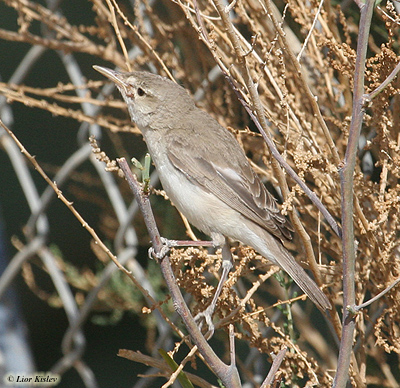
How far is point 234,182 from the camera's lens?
2.10m

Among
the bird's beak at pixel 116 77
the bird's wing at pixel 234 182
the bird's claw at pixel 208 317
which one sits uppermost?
the bird's beak at pixel 116 77

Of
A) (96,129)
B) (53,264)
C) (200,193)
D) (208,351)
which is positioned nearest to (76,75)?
(96,129)

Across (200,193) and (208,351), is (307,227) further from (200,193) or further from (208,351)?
(208,351)

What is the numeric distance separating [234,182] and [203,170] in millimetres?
143

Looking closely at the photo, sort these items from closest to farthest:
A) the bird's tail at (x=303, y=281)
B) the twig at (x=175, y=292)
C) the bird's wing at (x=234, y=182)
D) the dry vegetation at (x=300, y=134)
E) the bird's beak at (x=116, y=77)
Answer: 1. the twig at (x=175, y=292)
2. the dry vegetation at (x=300, y=134)
3. the bird's tail at (x=303, y=281)
4. the bird's wing at (x=234, y=182)
5. the bird's beak at (x=116, y=77)

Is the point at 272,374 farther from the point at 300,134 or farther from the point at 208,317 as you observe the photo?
the point at 300,134

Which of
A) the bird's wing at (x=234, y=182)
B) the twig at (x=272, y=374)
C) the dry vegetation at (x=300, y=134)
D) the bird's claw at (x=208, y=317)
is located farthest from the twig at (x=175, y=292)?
the bird's wing at (x=234, y=182)

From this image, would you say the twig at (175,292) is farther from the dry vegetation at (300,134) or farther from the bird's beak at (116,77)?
the bird's beak at (116,77)

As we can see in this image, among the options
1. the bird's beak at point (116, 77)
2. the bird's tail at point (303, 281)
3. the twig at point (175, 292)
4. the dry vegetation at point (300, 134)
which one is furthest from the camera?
the bird's beak at point (116, 77)

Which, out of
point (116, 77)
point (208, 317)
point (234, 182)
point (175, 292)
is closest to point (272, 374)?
point (175, 292)

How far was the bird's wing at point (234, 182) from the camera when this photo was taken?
2.04m

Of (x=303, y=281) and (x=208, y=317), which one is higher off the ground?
(x=303, y=281)

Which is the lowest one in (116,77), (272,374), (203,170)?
(272,374)

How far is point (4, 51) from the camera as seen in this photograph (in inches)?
233
